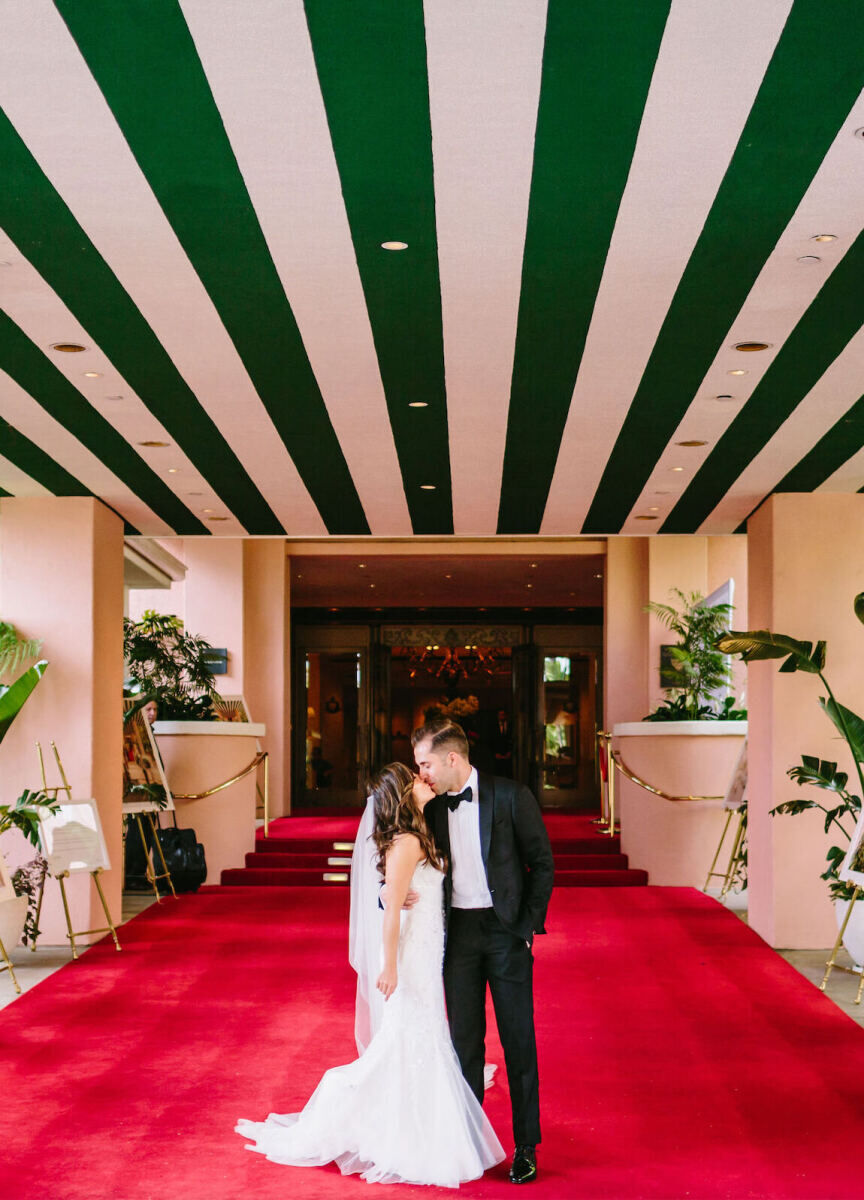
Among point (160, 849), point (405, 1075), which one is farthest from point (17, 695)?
point (405, 1075)

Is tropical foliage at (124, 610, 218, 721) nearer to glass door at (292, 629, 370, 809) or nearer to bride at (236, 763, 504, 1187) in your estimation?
glass door at (292, 629, 370, 809)

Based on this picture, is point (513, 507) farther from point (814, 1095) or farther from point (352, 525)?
point (814, 1095)

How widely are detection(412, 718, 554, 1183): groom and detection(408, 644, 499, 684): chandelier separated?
15958 millimetres

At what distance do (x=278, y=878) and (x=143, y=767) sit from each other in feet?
6.55

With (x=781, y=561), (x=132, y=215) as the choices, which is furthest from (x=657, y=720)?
(x=132, y=215)

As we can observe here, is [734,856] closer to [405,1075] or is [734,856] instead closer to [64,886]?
[64,886]

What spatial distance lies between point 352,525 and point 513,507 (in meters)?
1.42

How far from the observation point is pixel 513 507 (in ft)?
31.0

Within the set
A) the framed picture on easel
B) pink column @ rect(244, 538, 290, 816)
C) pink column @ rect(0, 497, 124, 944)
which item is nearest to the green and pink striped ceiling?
pink column @ rect(0, 497, 124, 944)

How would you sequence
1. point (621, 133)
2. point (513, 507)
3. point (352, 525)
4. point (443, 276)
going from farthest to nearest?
point (352, 525), point (513, 507), point (443, 276), point (621, 133)

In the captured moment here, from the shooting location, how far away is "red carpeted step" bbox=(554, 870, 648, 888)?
11.9 metres

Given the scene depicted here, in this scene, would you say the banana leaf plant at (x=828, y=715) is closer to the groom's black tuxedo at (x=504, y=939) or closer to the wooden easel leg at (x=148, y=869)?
the groom's black tuxedo at (x=504, y=939)

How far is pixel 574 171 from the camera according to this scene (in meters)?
4.08

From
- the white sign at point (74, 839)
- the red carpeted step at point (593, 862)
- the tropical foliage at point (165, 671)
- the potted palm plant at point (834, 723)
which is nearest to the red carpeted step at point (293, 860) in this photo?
the tropical foliage at point (165, 671)
